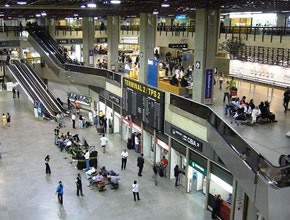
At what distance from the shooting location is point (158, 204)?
52.7 feet

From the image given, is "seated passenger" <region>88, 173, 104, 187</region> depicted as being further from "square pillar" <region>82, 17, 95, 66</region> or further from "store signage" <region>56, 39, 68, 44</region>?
"store signage" <region>56, 39, 68, 44</region>

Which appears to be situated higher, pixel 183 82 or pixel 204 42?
pixel 204 42

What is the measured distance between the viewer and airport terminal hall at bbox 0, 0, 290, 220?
13547mm

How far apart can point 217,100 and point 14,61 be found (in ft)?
78.6

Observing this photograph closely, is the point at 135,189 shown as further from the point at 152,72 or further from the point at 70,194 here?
the point at 152,72

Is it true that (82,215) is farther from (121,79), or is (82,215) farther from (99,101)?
(99,101)

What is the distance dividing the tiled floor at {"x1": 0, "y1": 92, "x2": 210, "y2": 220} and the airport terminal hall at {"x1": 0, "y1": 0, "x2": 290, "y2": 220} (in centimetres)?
5

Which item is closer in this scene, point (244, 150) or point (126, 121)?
point (244, 150)

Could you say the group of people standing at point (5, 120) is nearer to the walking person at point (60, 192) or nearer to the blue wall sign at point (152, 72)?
the blue wall sign at point (152, 72)

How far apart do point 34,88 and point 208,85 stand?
774 inches

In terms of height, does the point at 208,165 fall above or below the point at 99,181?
above

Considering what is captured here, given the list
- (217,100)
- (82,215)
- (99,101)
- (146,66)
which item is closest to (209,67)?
(217,100)

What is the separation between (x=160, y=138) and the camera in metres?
19.8

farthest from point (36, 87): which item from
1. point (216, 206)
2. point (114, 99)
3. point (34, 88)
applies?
point (216, 206)
